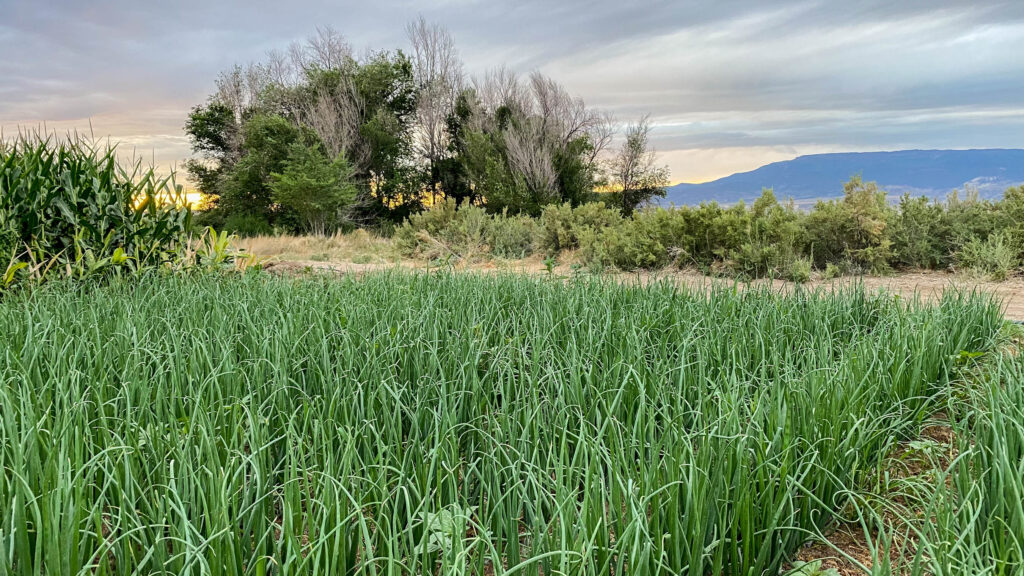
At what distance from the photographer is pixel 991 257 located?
725 centimetres

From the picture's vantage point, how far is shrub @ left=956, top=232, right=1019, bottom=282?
7.13 m

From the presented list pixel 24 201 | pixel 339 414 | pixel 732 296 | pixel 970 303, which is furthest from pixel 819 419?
pixel 24 201

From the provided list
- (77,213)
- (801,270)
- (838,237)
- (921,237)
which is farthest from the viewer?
(838,237)

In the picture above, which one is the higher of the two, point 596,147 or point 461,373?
point 596,147

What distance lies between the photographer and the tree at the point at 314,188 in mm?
21359

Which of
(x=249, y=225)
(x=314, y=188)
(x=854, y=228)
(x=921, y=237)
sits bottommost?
(x=921, y=237)

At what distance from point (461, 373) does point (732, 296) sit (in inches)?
81.4

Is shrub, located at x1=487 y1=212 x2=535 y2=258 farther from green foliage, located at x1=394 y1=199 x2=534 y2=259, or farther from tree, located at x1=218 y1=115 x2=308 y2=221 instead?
tree, located at x1=218 y1=115 x2=308 y2=221

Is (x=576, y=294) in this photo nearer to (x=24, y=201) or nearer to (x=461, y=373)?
(x=461, y=373)

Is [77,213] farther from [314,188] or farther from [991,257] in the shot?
[314,188]

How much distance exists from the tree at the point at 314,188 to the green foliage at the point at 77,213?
16.3 meters

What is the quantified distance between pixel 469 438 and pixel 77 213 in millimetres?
4552

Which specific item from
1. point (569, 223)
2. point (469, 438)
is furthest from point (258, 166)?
point (469, 438)

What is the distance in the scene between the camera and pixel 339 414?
6.63 ft
